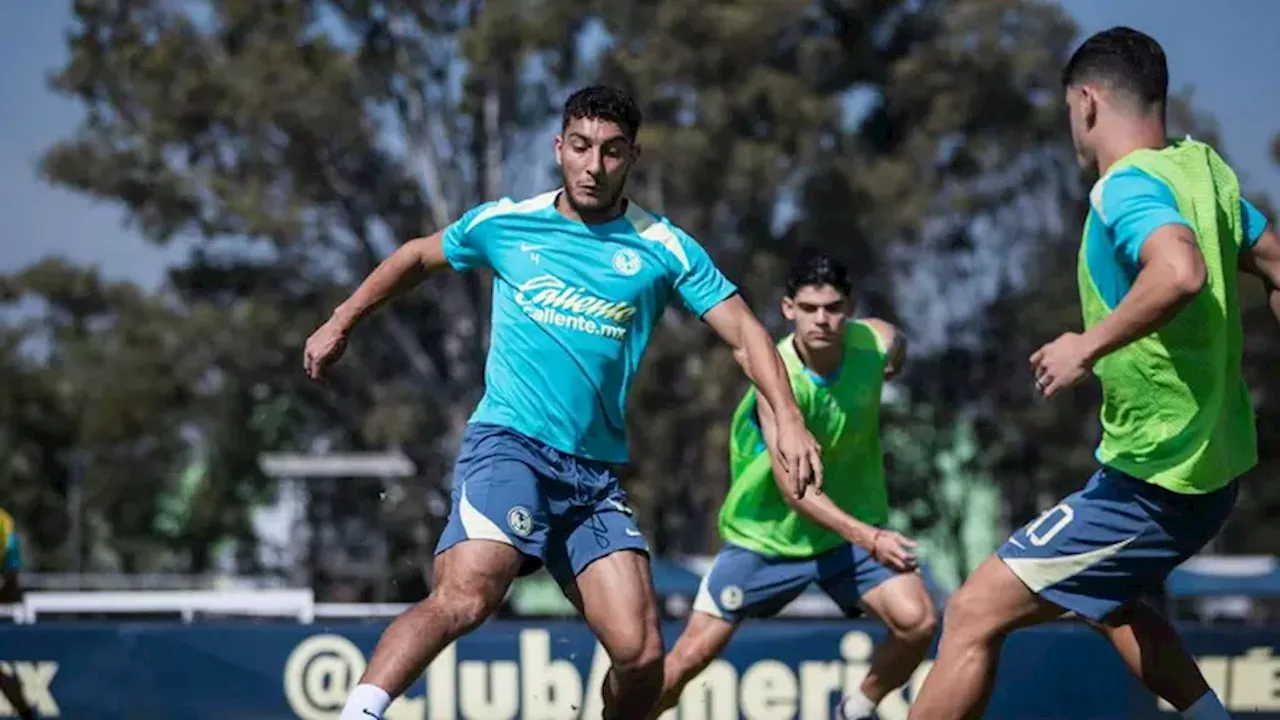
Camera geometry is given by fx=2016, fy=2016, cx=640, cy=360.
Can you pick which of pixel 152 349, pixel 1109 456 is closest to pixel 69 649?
pixel 1109 456

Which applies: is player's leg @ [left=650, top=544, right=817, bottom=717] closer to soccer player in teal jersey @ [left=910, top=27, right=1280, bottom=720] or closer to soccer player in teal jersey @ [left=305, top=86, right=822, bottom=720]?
soccer player in teal jersey @ [left=305, top=86, right=822, bottom=720]

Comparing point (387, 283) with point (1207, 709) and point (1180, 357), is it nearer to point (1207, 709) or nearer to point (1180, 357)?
point (1180, 357)

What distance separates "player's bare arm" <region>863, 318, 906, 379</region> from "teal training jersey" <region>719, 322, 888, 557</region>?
38 mm

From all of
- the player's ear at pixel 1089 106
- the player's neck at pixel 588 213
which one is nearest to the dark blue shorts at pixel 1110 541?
the player's ear at pixel 1089 106

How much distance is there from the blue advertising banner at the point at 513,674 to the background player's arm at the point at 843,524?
2.65 m

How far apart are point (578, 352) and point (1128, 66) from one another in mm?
2143

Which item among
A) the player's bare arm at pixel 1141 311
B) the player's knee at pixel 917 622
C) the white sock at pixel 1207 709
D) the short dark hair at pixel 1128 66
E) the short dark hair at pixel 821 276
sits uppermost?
the short dark hair at pixel 1128 66

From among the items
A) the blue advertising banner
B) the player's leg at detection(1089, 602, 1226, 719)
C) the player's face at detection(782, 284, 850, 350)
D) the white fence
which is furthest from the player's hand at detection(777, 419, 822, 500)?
the white fence

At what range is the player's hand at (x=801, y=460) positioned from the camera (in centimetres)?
629

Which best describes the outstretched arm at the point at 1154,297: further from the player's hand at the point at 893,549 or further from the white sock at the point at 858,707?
the white sock at the point at 858,707

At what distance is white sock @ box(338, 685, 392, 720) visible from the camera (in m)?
6.20

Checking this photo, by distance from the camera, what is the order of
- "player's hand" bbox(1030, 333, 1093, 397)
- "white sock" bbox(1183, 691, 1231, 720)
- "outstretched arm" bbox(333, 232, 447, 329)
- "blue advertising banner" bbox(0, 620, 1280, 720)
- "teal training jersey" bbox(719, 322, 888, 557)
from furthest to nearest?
"blue advertising banner" bbox(0, 620, 1280, 720), "teal training jersey" bbox(719, 322, 888, 557), "outstretched arm" bbox(333, 232, 447, 329), "white sock" bbox(1183, 691, 1231, 720), "player's hand" bbox(1030, 333, 1093, 397)

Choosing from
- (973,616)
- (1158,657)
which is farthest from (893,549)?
(973,616)

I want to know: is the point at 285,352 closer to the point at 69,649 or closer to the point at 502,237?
the point at 69,649
